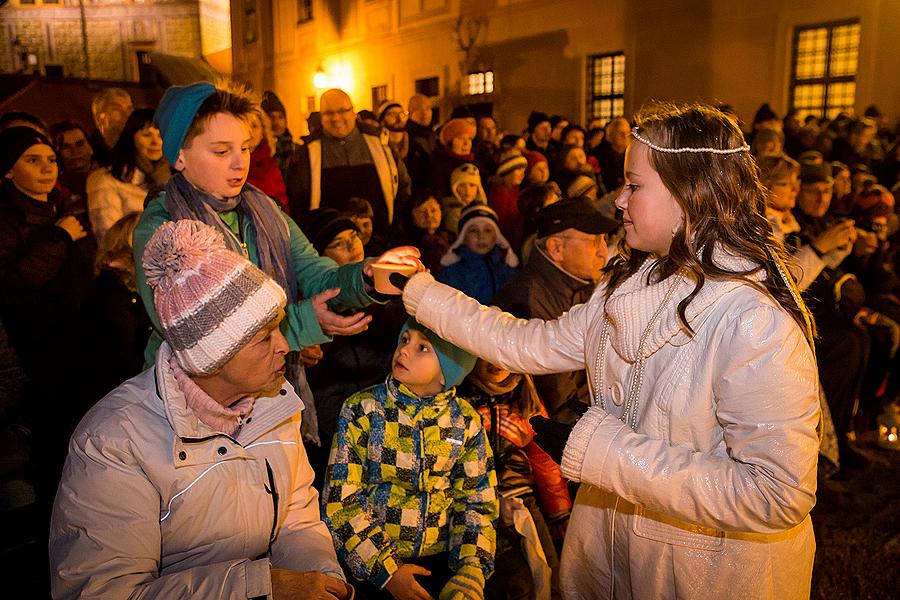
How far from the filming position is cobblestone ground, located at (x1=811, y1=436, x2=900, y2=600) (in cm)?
367

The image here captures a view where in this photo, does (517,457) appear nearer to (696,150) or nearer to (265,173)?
(696,150)

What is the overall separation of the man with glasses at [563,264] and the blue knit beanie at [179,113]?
201 centimetres

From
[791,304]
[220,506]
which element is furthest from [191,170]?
[791,304]

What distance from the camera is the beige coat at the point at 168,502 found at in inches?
68.7

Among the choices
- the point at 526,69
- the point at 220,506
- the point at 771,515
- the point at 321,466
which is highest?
the point at 526,69

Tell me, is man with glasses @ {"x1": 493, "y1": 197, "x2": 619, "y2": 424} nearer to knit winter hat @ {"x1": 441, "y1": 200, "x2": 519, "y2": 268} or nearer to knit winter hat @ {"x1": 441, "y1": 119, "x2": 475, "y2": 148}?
knit winter hat @ {"x1": 441, "y1": 200, "x2": 519, "y2": 268}

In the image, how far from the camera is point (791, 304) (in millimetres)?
1771

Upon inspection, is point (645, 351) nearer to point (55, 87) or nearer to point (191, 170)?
point (191, 170)

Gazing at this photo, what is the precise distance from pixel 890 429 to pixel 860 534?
1706 mm

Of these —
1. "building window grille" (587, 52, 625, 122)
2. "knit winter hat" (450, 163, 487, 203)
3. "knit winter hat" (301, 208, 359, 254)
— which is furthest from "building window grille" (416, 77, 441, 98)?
"knit winter hat" (301, 208, 359, 254)

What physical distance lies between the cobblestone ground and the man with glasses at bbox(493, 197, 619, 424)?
5.38 ft

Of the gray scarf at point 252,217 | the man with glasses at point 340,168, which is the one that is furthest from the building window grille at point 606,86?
the gray scarf at point 252,217

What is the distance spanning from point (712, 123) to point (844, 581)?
10.1ft

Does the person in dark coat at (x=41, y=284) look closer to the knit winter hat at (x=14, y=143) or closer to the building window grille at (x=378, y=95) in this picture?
the knit winter hat at (x=14, y=143)
